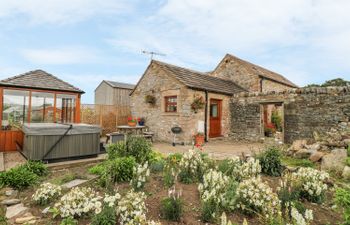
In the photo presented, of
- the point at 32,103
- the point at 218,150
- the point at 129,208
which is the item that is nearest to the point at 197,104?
the point at 218,150

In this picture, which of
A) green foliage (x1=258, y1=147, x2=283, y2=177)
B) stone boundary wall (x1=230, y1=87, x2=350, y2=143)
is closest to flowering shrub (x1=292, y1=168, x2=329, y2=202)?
green foliage (x1=258, y1=147, x2=283, y2=177)

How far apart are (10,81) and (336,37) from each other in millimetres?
13087

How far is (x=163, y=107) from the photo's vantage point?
11.1 metres

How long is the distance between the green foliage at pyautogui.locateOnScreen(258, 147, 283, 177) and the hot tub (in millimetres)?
5249

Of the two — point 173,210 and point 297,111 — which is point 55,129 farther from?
point 297,111

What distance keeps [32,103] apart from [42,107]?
1.36 feet

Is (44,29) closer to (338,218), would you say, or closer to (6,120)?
(6,120)

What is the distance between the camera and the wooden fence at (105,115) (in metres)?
11.7

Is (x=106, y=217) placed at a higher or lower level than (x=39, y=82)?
lower

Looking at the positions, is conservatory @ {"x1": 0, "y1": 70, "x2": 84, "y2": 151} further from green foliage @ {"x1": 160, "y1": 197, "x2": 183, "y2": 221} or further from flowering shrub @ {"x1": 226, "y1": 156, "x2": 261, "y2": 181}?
flowering shrub @ {"x1": 226, "y1": 156, "x2": 261, "y2": 181}

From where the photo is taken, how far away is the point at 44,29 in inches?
277

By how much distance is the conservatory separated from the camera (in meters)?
7.37

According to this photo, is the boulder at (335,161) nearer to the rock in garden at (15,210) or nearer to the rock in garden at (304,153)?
the rock in garden at (304,153)

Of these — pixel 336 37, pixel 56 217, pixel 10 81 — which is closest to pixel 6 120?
pixel 10 81
